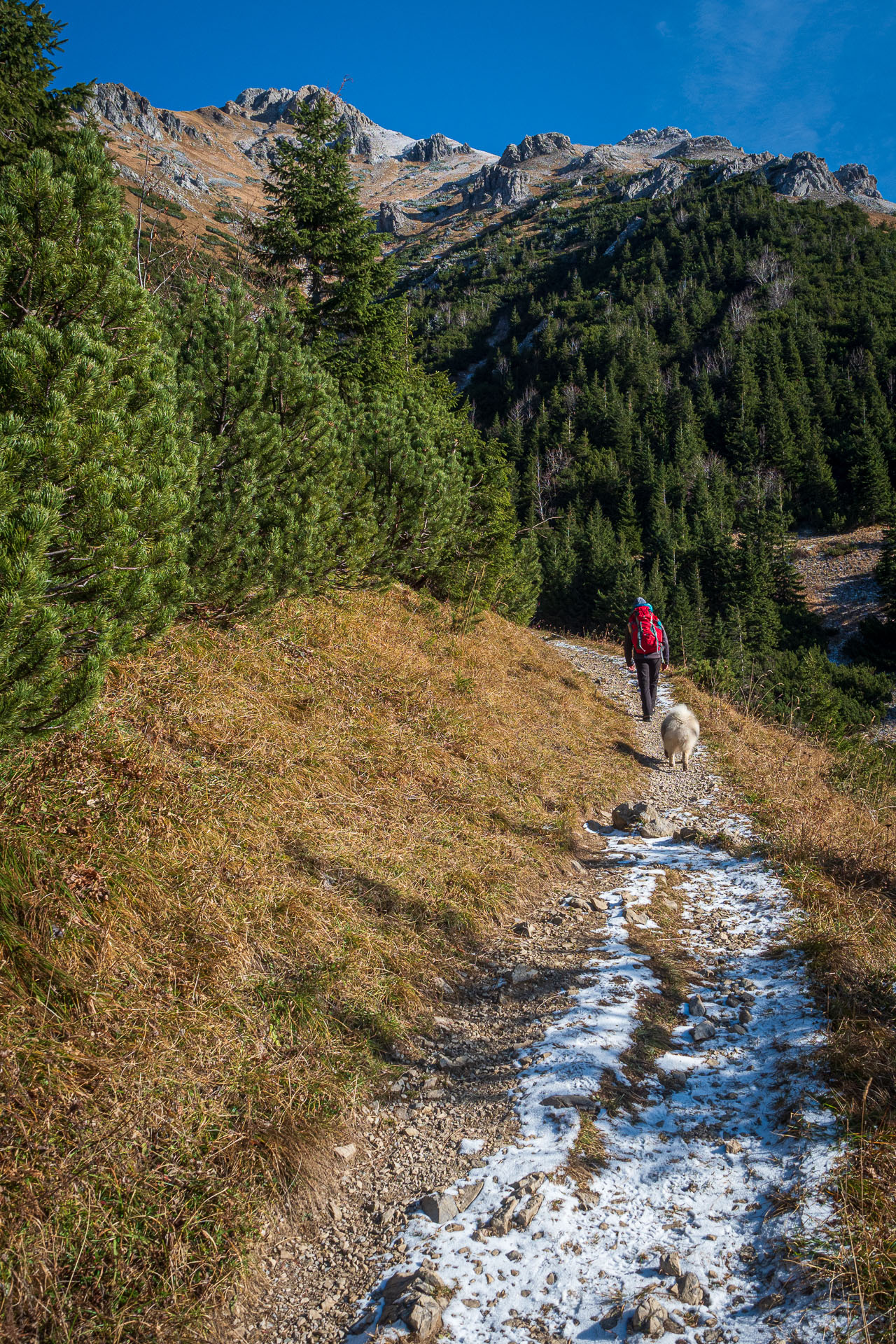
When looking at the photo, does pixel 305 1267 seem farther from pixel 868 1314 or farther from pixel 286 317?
pixel 286 317

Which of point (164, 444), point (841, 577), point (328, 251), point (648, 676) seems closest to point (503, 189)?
point (841, 577)

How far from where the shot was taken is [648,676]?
36.5 feet

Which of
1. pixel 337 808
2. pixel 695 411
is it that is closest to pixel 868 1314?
pixel 337 808

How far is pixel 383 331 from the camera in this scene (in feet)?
40.0

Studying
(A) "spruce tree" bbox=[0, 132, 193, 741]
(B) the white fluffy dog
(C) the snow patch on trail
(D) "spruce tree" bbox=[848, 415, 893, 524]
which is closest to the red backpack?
(B) the white fluffy dog

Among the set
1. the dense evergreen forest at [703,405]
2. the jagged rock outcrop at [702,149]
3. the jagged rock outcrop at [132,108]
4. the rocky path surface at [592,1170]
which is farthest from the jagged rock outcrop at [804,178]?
the rocky path surface at [592,1170]

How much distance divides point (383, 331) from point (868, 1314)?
1346 centimetres

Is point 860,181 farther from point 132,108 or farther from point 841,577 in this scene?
point 132,108

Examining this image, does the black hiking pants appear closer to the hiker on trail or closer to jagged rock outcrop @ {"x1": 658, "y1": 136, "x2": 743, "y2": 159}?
the hiker on trail

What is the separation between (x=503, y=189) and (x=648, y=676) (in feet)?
747

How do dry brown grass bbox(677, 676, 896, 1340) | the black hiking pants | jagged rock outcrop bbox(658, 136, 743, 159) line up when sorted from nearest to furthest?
1. dry brown grass bbox(677, 676, 896, 1340)
2. the black hiking pants
3. jagged rock outcrop bbox(658, 136, 743, 159)

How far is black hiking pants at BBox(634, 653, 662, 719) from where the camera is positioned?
10.9 meters

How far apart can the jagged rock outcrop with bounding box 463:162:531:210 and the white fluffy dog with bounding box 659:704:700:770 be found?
21777 cm

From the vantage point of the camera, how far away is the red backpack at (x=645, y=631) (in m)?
10.6
